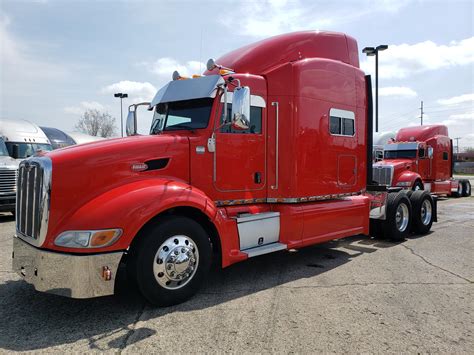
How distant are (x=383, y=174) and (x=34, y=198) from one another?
13200mm

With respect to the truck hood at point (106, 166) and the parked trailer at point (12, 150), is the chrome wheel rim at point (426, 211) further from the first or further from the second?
the parked trailer at point (12, 150)

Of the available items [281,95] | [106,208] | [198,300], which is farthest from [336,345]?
[281,95]

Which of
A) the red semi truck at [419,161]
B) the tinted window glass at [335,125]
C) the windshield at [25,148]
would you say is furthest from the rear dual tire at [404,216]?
the windshield at [25,148]

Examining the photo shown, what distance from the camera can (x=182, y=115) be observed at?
519 centimetres

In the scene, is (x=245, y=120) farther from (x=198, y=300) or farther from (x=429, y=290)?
(x=429, y=290)

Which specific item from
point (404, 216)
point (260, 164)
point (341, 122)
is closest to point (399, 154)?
point (404, 216)

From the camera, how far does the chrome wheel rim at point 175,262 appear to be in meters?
4.07

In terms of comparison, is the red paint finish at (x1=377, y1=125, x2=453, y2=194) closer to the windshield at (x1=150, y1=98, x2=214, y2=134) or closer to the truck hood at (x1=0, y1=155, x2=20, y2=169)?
the windshield at (x1=150, y1=98, x2=214, y2=134)

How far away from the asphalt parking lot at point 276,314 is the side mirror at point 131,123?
8.25 ft

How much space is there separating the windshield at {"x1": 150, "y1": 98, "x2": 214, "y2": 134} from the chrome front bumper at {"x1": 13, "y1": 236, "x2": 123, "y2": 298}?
2.04 metres

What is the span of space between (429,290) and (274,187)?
243 cm

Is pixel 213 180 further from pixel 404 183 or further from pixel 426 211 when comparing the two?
pixel 404 183

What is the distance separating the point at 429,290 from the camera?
4.77 metres

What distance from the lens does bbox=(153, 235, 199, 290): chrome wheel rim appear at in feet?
13.4
